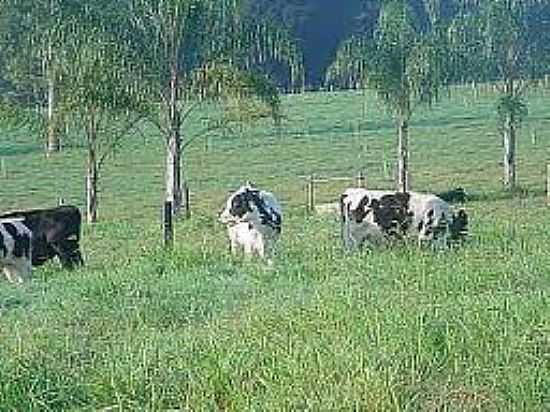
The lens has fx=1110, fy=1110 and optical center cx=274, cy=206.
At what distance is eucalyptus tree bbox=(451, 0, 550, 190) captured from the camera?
40.9 meters

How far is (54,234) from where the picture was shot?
18.3 meters

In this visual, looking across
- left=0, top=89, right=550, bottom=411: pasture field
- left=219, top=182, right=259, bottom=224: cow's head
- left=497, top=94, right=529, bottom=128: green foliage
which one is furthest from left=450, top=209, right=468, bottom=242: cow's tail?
left=497, top=94, right=529, bottom=128: green foliage

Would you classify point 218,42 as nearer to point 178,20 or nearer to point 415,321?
point 178,20

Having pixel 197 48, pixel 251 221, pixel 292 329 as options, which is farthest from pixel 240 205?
pixel 197 48

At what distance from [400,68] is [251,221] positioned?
21216mm

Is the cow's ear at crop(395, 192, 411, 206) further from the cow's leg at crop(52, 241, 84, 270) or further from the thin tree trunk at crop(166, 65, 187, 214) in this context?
the thin tree trunk at crop(166, 65, 187, 214)

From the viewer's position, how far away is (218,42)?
27875 mm

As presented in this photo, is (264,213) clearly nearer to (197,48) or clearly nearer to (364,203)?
(364,203)

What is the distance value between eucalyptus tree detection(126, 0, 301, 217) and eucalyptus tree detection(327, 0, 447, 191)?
32.1ft

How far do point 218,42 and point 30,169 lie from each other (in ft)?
95.7

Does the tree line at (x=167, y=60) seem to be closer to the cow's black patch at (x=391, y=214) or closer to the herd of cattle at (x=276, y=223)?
the herd of cattle at (x=276, y=223)

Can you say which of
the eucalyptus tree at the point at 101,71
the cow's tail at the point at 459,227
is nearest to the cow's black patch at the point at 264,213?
the cow's tail at the point at 459,227

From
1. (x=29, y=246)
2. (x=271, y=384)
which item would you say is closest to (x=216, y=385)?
(x=271, y=384)

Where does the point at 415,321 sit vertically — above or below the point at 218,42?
below
